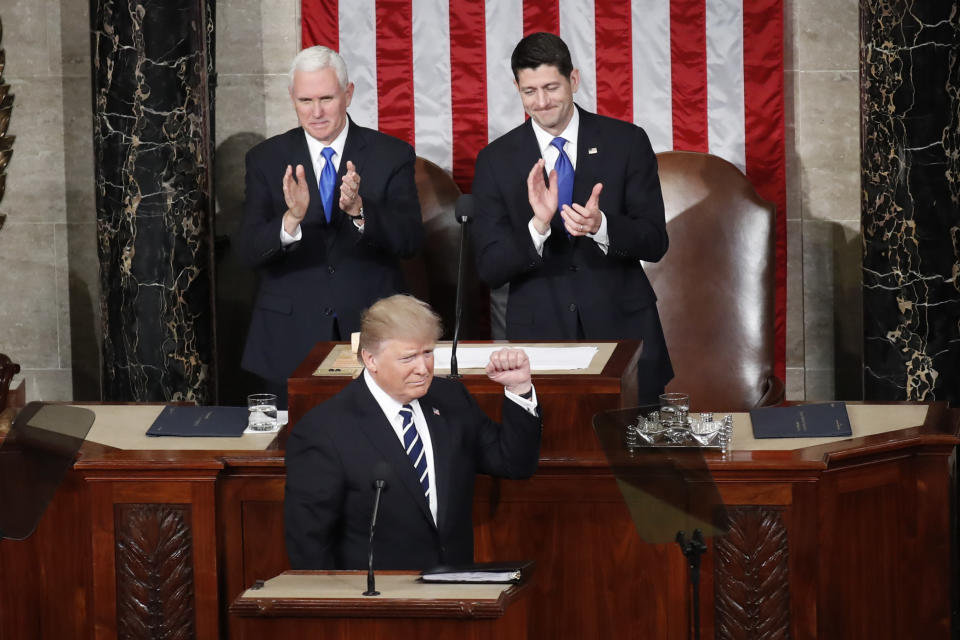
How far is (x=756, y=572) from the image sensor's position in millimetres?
4000

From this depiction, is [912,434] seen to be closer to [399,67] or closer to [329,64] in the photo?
[329,64]

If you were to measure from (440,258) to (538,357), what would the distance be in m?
2.30

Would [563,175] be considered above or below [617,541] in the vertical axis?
above

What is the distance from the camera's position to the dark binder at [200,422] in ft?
15.1

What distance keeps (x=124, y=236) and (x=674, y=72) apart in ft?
9.01

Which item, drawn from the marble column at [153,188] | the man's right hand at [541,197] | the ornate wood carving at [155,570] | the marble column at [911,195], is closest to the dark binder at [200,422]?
the ornate wood carving at [155,570]

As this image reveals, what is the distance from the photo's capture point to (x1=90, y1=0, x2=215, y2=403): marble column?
21.1 ft

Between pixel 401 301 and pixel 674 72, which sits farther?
pixel 674 72

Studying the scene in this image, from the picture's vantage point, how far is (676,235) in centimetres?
654

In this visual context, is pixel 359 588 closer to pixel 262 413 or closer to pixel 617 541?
pixel 617 541

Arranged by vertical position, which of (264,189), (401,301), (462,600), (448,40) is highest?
(448,40)

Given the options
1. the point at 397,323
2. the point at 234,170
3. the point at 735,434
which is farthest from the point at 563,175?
the point at 234,170

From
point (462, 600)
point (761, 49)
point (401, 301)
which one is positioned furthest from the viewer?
point (761, 49)

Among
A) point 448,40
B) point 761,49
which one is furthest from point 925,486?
point 448,40
